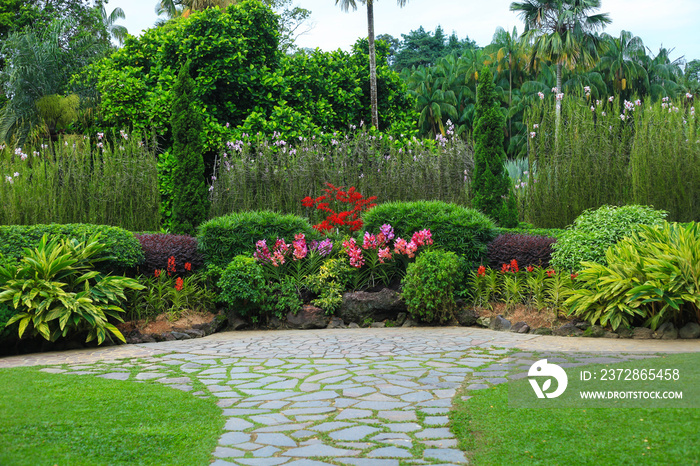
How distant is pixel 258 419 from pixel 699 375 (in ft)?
10.6

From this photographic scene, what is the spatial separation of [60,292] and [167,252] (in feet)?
6.36

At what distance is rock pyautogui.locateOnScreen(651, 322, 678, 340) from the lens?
6117 mm

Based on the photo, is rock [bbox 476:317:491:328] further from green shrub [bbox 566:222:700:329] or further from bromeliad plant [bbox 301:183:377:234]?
bromeliad plant [bbox 301:183:377:234]

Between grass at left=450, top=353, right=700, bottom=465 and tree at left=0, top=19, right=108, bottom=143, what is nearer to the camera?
grass at left=450, top=353, right=700, bottom=465

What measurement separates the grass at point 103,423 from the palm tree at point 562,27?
23475 mm

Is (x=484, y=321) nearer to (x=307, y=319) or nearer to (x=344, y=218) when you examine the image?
(x=307, y=319)

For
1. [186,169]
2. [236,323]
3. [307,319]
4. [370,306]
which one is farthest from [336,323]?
[186,169]

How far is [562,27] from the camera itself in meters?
23.8

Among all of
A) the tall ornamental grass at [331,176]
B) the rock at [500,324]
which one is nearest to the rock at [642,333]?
the rock at [500,324]

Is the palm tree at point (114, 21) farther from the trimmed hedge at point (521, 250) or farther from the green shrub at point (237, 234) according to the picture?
the trimmed hedge at point (521, 250)

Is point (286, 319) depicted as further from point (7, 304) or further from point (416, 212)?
point (7, 304)

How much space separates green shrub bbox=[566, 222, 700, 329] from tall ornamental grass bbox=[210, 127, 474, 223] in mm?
4926

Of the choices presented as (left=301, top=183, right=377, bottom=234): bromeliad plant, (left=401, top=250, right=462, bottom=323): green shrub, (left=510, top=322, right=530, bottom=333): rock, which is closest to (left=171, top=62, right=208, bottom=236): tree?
(left=301, top=183, right=377, bottom=234): bromeliad plant

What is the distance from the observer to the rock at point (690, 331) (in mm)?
6062
